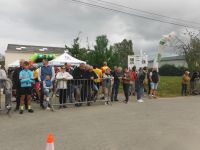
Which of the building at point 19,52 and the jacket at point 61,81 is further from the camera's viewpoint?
the building at point 19,52

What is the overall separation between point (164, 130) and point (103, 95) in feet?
21.9

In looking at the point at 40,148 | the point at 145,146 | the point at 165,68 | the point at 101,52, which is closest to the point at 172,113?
the point at 145,146

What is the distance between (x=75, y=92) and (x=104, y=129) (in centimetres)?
476

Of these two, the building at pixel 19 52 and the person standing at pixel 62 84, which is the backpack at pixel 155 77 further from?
the building at pixel 19 52

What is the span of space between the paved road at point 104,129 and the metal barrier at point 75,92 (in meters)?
0.64

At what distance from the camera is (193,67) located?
1122 inches

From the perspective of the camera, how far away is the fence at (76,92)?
13.1 meters

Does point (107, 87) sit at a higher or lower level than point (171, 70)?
lower

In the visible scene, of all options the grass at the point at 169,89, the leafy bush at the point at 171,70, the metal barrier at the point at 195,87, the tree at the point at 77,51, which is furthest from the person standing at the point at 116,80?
the leafy bush at the point at 171,70

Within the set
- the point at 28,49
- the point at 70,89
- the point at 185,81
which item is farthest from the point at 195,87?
the point at 28,49

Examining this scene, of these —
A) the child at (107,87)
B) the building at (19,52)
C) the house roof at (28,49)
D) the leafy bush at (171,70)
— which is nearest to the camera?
the child at (107,87)

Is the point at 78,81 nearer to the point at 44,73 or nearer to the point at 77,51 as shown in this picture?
the point at 44,73

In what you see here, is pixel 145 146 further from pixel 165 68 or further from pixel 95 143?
pixel 165 68

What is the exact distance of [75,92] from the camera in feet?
44.9
